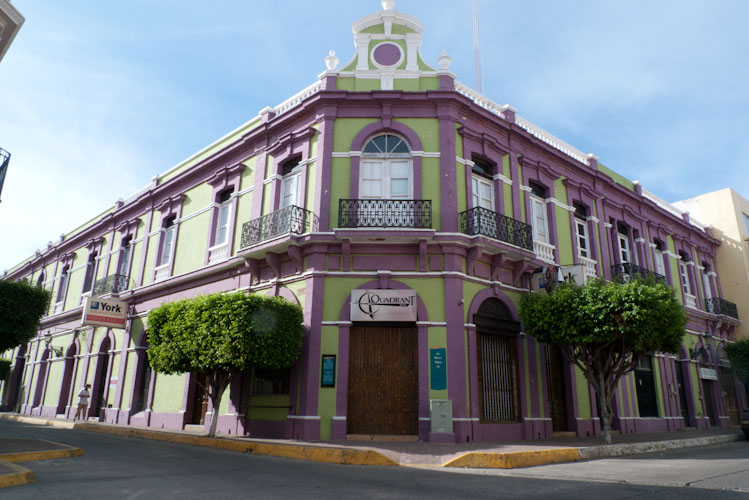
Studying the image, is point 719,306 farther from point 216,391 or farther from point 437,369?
point 216,391

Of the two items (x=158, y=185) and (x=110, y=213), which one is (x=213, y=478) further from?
(x=110, y=213)

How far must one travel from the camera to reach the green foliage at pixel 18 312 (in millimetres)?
15969

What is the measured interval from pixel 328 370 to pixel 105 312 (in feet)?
37.6

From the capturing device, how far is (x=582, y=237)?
749 inches

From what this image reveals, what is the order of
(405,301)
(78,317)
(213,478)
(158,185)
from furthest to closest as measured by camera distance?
(78,317), (158,185), (405,301), (213,478)

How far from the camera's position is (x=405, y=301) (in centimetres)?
1323

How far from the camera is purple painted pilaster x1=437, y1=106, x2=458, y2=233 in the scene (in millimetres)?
13914

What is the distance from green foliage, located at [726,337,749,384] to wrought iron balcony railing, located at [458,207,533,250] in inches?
563

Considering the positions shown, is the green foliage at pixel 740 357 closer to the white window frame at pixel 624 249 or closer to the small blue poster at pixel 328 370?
the white window frame at pixel 624 249

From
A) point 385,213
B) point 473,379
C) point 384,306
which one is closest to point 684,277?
point 473,379

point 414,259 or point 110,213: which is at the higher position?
point 110,213

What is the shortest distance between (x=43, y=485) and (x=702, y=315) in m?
25.5

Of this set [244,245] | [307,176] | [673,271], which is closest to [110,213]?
[244,245]

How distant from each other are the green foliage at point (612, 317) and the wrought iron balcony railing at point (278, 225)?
669cm
